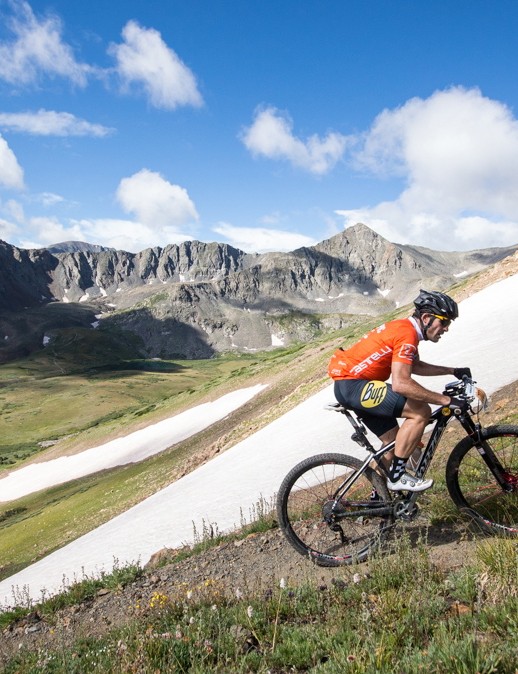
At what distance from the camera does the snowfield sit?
16109 millimetres

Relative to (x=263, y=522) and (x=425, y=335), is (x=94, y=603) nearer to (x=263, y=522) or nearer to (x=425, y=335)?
(x=263, y=522)

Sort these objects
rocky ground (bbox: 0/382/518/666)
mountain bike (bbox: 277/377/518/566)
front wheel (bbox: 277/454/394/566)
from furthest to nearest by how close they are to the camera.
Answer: front wheel (bbox: 277/454/394/566), mountain bike (bbox: 277/377/518/566), rocky ground (bbox: 0/382/518/666)

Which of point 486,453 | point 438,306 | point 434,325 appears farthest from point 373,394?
point 486,453

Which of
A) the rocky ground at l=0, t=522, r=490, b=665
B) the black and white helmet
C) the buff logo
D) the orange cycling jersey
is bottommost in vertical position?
→ the rocky ground at l=0, t=522, r=490, b=665

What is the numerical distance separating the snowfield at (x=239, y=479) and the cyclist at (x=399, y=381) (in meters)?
5.84

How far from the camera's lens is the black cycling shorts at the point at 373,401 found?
6934mm

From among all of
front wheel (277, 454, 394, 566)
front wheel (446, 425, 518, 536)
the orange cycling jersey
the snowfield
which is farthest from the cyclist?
the snowfield

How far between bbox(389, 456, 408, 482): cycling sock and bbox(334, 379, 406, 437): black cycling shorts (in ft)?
1.68

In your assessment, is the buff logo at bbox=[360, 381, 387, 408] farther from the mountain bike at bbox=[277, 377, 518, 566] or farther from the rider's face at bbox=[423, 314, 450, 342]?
the rider's face at bbox=[423, 314, 450, 342]

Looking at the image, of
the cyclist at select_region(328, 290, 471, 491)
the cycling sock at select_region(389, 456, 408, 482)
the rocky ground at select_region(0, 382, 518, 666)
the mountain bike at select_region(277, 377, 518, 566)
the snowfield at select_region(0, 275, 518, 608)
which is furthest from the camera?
the snowfield at select_region(0, 275, 518, 608)

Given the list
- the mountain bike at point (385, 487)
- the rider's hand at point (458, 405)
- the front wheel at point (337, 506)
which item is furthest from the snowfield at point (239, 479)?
the rider's hand at point (458, 405)

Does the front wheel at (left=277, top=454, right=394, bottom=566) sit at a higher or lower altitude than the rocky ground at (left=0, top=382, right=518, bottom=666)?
higher

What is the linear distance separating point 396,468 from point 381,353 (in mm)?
1804

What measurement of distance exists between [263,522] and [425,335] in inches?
226
